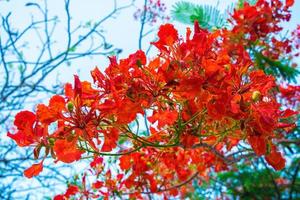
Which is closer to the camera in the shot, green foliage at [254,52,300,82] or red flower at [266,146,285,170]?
red flower at [266,146,285,170]

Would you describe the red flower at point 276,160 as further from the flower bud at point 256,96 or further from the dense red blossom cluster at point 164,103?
the flower bud at point 256,96

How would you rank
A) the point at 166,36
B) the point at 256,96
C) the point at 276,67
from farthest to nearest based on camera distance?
the point at 276,67
the point at 166,36
the point at 256,96

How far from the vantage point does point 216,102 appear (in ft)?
3.53

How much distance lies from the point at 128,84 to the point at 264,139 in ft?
1.44

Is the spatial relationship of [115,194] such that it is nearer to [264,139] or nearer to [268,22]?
[264,139]

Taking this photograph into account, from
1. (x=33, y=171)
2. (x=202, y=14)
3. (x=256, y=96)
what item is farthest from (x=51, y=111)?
(x=202, y=14)

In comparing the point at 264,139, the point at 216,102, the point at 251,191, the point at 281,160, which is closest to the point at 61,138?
the point at 216,102

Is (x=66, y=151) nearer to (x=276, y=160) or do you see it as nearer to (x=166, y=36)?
(x=166, y=36)

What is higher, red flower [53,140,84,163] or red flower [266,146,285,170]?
red flower [53,140,84,163]

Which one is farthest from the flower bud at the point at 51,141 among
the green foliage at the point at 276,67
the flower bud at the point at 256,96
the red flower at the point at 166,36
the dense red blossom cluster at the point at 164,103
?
the green foliage at the point at 276,67

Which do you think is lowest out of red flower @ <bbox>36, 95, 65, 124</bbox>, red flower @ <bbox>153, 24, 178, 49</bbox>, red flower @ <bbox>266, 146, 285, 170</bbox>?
red flower @ <bbox>266, 146, 285, 170</bbox>

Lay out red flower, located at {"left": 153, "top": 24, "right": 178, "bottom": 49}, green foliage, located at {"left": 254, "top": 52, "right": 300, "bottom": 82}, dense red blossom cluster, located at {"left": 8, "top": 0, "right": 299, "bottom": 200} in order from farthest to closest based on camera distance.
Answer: green foliage, located at {"left": 254, "top": 52, "right": 300, "bottom": 82} < red flower, located at {"left": 153, "top": 24, "right": 178, "bottom": 49} < dense red blossom cluster, located at {"left": 8, "top": 0, "right": 299, "bottom": 200}

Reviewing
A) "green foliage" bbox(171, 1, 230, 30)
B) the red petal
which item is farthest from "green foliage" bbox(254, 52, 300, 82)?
the red petal

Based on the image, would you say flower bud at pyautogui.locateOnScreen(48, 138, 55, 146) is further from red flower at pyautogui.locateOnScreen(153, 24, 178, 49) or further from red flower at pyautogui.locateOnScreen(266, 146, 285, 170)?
red flower at pyautogui.locateOnScreen(266, 146, 285, 170)
